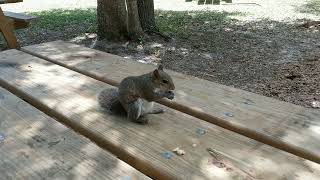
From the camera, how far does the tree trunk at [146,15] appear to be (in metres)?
7.69

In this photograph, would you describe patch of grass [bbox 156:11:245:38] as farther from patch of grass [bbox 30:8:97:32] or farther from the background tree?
patch of grass [bbox 30:8:97:32]

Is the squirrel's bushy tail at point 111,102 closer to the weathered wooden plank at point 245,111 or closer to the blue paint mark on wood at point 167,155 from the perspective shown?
the weathered wooden plank at point 245,111

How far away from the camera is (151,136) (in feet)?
4.83

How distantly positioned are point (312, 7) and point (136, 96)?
37.0 feet

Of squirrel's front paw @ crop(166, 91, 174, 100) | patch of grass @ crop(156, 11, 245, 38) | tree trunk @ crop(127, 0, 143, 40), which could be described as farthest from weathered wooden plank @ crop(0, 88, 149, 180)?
patch of grass @ crop(156, 11, 245, 38)

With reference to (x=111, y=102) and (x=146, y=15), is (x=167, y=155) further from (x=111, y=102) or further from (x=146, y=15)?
(x=146, y=15)

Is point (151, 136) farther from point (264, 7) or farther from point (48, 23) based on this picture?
point (264, 7)

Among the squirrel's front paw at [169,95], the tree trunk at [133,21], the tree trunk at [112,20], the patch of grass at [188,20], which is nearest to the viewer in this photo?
the squirrel's front paw at [169,95]

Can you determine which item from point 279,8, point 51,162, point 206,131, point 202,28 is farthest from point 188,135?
point 279,8

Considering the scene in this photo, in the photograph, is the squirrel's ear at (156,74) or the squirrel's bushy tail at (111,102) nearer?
the squirrel's bushy tail at (111,102)

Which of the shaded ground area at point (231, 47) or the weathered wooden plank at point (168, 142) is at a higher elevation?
the weathered wooden plank at point (168, 142)

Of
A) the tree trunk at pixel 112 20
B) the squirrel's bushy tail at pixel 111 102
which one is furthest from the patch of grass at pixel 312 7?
the squirrel's bushy tail at pixel 111 102

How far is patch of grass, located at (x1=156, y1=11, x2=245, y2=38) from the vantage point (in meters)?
8.56

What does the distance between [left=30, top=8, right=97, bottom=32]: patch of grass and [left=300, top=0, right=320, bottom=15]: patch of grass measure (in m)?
5.86
